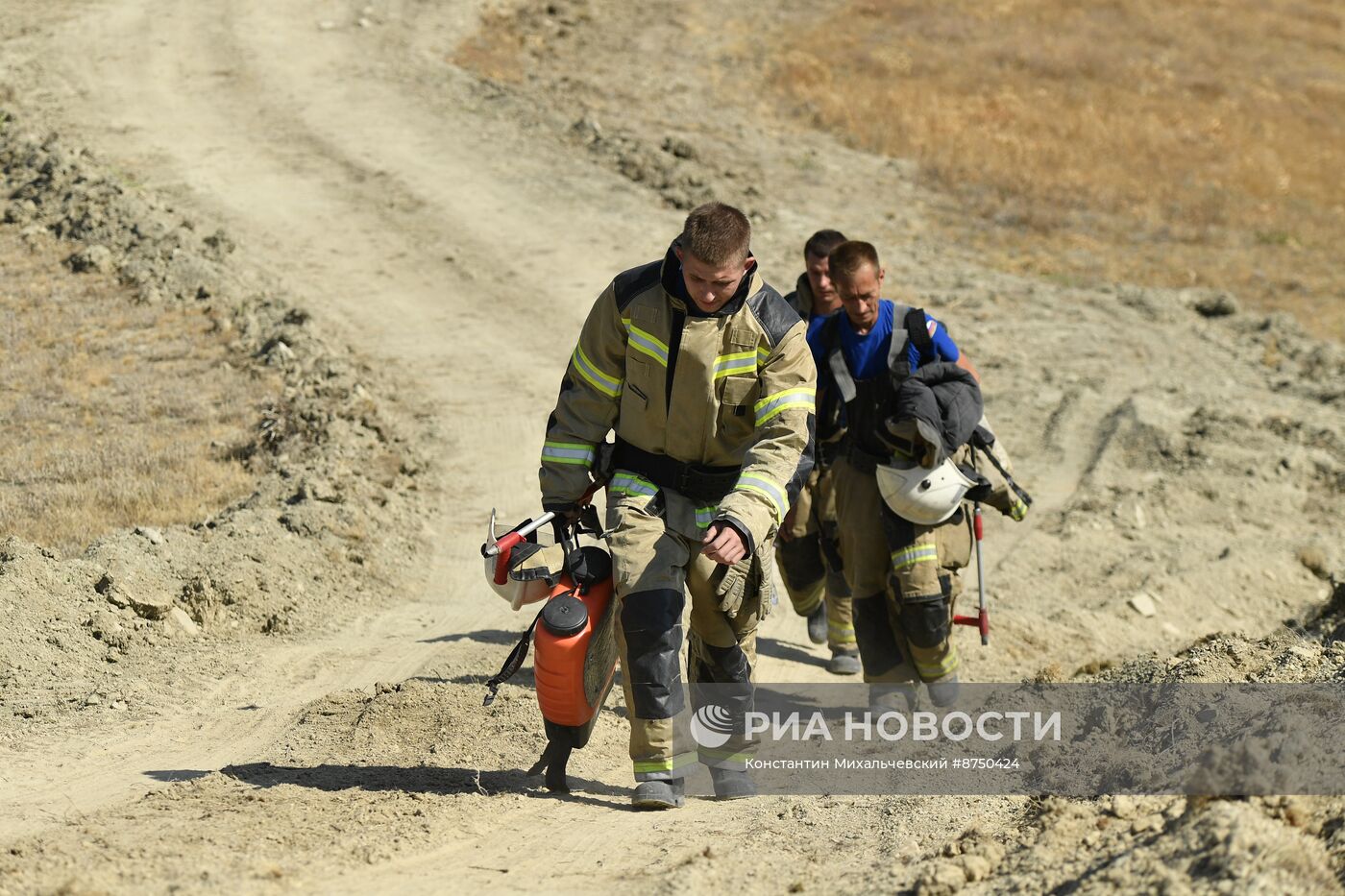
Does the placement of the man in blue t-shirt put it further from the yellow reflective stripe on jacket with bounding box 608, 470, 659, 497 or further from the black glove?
the yellow reflective stripe on jacket with bounding box 608, 470, 659, 497

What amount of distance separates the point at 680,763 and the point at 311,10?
71.0 feet

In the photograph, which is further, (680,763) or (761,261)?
(761,261)

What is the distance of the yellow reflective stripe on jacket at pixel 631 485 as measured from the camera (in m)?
5.42

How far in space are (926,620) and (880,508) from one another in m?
0.59

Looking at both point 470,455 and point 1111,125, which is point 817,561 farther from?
point 1111,125

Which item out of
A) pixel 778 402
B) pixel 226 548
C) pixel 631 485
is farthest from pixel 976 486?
pixel 226 548

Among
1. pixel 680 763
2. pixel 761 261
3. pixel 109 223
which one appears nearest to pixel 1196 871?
pixel 680 763

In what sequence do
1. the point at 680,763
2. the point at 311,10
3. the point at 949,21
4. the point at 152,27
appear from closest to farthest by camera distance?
the point at 680,763
the point at 152,27
the point at 311,10
the point at 949,21

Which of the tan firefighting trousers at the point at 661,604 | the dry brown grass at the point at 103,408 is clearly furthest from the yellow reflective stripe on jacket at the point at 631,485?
the dry brown grass at the point at 103,408

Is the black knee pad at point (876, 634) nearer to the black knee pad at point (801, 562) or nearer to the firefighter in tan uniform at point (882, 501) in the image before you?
the firefighter in tan uniform at point (882, 501)

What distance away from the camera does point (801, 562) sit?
26.7ft

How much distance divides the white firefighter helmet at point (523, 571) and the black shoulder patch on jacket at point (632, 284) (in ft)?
Answer: 3.14

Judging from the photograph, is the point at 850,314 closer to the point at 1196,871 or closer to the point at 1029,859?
Result: the point at 1029,859

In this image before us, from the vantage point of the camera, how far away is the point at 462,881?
15.4ft
